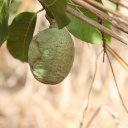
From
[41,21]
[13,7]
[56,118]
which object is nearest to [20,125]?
[56,118]

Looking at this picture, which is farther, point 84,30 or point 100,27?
point 84,30

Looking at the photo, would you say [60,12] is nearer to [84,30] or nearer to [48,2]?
[48,2]

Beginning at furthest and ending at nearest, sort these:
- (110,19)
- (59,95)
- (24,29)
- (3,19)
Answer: (59,95), (24,29), (3,19), (110,19)

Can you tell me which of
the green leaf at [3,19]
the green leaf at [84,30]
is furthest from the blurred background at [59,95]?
the green leaf at [3,19]

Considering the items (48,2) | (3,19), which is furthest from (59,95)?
(48,2)

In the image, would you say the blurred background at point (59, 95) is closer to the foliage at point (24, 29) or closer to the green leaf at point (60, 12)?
the foliage at point (24, 29)

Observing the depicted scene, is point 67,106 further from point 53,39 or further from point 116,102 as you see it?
point 53,39

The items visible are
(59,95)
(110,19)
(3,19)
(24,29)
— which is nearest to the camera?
(110,19)
